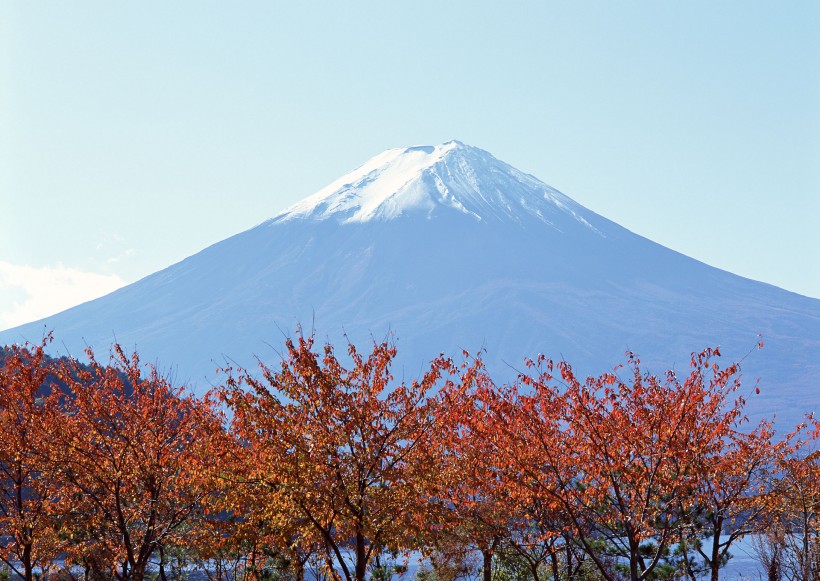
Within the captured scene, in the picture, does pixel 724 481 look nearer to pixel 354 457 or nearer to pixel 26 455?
pixel 354 457

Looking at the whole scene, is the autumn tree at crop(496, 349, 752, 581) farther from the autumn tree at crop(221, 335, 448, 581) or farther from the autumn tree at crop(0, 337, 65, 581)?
the autumn tree at crop(0, 337, 65, 581)

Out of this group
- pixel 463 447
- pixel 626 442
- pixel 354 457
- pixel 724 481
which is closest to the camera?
pixel 626 442

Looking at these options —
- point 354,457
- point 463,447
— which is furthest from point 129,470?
point 463,447

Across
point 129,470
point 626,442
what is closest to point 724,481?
point 626,442

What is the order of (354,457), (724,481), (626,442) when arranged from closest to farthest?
(626,442) → (354,457) → (724,481)

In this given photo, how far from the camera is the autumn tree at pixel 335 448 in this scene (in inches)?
626

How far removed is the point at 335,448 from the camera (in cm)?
1627

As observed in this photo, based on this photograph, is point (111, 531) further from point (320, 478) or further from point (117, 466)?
point (320, 478)

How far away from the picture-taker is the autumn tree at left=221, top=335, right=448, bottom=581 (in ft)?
52.2

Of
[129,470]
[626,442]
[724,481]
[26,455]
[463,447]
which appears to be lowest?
[724,481]

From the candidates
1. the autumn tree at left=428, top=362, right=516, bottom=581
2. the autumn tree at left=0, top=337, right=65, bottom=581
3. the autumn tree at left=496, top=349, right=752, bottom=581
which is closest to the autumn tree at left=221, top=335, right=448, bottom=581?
the autumn tree at left=428, top=362, right=516, bottom=581

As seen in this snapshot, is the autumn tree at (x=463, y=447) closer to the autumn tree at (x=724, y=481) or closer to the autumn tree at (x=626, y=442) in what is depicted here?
the autumn tree at (x=626, y=442)

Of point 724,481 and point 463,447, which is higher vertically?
point 463,447

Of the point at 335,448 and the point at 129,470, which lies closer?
the point at 335,448
